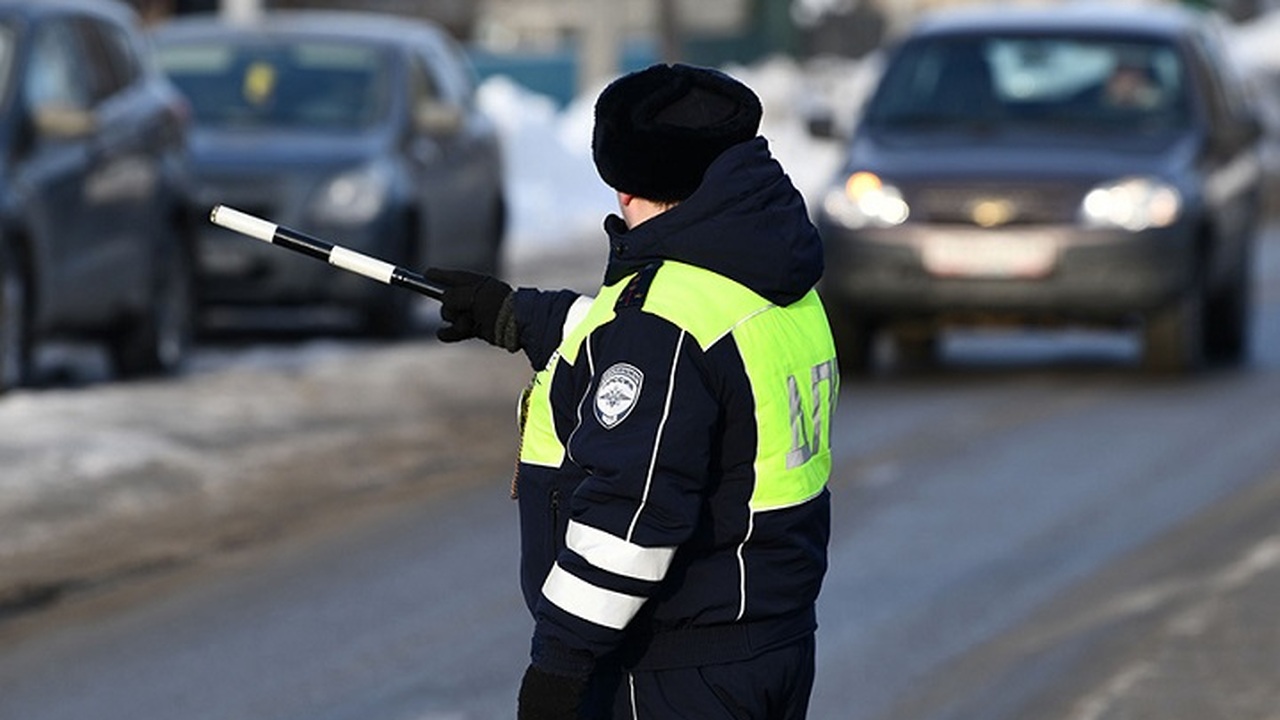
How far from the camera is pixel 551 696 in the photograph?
Result: 3.98m

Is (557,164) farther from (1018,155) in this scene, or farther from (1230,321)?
(1018,155)

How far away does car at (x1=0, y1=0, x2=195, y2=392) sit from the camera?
12836 millimetres

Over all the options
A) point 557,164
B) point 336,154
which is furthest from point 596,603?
point 557,164

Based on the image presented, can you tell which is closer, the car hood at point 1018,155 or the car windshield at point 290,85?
→ the car hood at point 1018,155

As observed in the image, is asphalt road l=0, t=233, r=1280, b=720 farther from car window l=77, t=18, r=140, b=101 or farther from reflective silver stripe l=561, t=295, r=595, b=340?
reflective silver stripe l=561, t=295, r=595, b=340

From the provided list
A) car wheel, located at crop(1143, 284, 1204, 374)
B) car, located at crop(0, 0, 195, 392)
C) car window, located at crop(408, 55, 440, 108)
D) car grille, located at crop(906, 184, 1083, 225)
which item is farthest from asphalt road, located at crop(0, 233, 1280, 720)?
car window, located at crop(408, 55, 440, 108)

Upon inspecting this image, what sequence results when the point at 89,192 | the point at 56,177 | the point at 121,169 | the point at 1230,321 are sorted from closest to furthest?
the point at 56,177, the point at 89,192, the point at 121,169, the point at 1230,321

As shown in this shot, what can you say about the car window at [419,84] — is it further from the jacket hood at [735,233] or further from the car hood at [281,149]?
the jacket hood at [735,233]

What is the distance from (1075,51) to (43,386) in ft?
17.0

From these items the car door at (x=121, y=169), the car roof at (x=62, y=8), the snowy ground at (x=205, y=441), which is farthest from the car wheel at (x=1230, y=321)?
the car roof at (x=62, y=8)

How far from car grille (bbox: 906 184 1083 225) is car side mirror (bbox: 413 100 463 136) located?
3355mm

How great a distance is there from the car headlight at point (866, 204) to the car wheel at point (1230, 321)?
6.54 feet

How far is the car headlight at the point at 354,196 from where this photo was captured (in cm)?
1628

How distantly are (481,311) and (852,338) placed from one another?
33.5 ft
